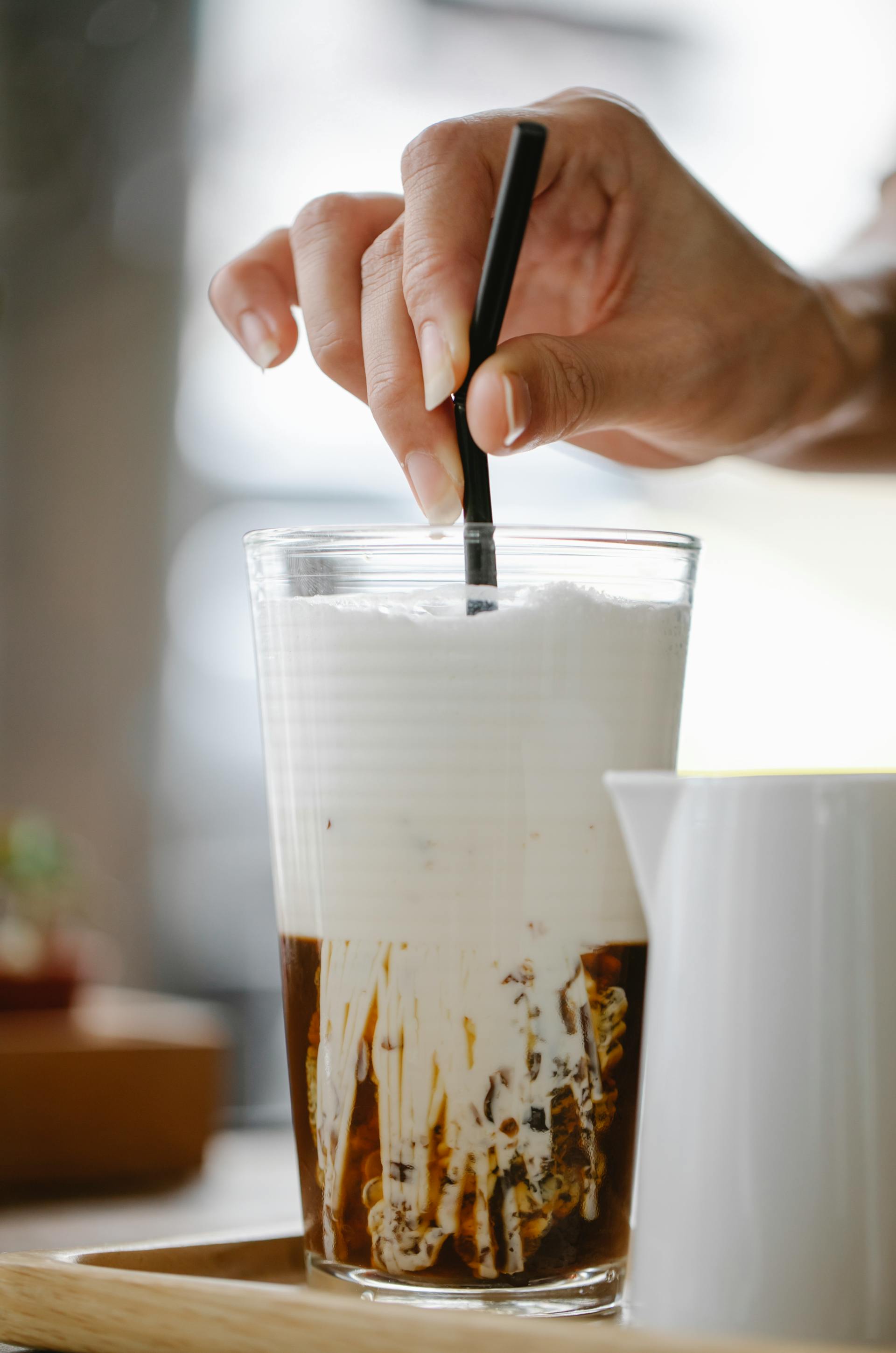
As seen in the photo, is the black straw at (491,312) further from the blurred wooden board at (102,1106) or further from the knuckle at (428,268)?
the blurred wooden board at (102,1106)

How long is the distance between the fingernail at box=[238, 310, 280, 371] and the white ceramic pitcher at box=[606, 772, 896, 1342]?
35cm

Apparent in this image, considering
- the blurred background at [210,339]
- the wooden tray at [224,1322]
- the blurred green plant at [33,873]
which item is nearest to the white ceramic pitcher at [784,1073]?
the wooden tray at [224,1322]

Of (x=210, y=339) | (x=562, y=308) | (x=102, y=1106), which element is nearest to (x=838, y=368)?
(x=562, y=308)

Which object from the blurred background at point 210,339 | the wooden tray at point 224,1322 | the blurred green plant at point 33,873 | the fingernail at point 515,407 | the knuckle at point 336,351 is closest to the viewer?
the wooden tray at point 224,1322

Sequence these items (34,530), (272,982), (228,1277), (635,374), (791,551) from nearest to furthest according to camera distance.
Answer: (228,1277) → (635,374) → (34,530) → (272,982) → (791,551)

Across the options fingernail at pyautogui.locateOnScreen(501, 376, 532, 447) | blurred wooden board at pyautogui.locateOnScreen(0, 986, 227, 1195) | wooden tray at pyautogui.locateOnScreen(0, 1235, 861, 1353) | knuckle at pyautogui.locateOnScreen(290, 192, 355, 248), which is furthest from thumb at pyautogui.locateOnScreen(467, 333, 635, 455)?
blurred wooden board at pyautogui.locateOnScreen(0, 986, 227, 1195)

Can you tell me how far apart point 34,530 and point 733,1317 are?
6.75 ft

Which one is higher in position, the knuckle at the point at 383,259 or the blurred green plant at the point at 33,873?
the knuckle at the point at 383,259

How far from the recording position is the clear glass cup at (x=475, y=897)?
312 millimetres

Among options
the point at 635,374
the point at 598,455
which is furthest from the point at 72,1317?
the point at 598,455

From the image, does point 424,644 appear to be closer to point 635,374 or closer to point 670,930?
point 670,930

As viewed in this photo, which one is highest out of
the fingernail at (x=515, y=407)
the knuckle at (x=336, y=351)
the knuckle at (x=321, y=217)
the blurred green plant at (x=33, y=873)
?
the knuckle at (x=321, y=217)

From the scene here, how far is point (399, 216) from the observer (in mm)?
507

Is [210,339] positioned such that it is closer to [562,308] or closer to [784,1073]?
[562,308]
